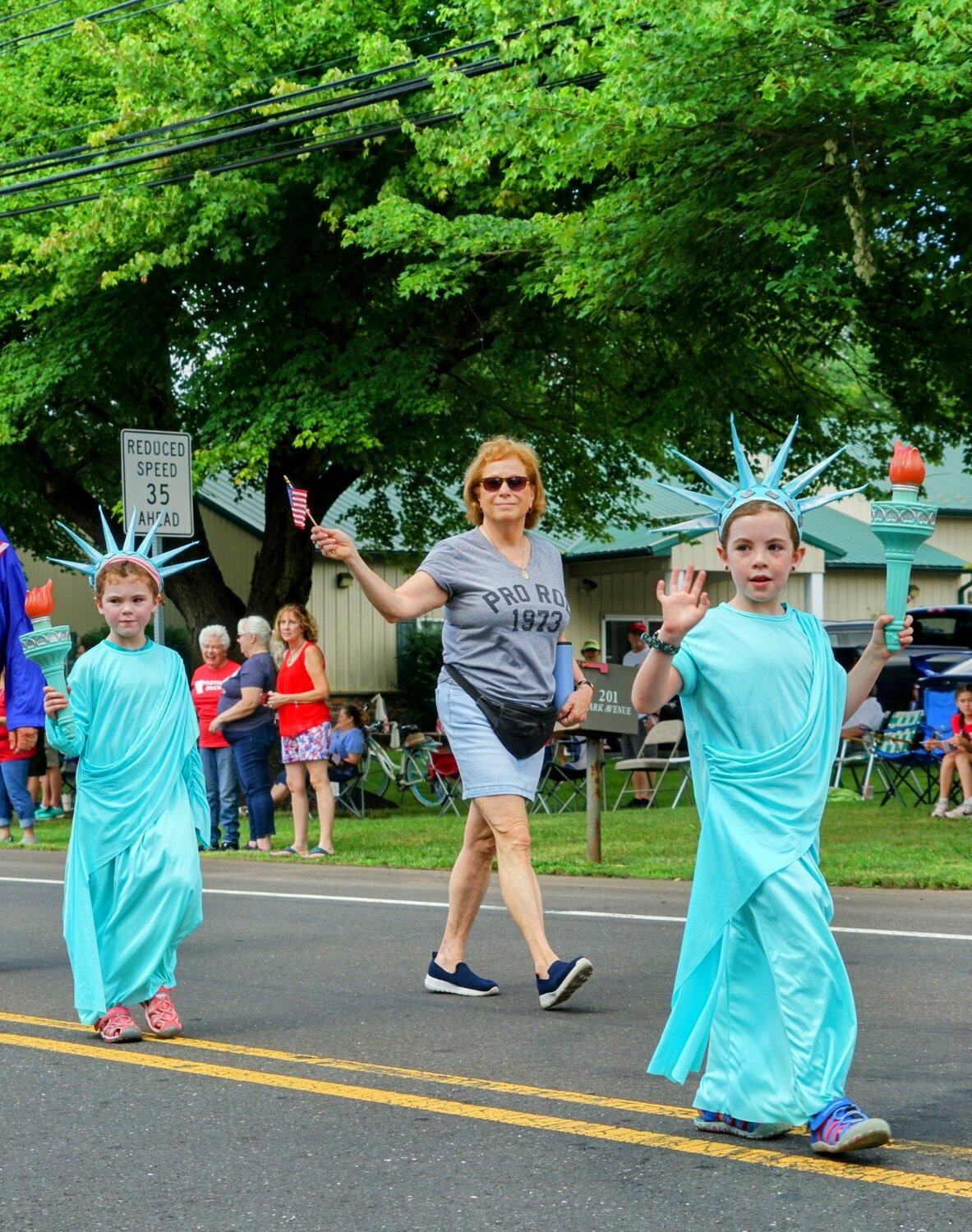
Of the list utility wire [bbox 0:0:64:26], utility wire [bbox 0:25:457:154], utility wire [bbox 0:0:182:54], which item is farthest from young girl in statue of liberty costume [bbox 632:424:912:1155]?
utility wire [bbox 0:0:64:26]

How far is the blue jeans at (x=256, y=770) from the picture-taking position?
15.2 m

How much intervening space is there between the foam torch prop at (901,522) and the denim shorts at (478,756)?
8.13 ft

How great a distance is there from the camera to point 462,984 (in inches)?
293

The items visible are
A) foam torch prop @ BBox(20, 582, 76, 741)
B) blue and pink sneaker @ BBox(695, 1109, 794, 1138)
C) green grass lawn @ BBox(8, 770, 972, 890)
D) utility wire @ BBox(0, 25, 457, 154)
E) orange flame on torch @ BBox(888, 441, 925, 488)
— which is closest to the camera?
orange flame on torch @ BBox(888, 441, 925, 488)

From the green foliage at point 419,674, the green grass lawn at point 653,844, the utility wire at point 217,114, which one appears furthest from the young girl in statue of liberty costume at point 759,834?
the green foliage at point 419,674

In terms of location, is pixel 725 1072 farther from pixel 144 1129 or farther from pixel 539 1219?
pixel 144 1129

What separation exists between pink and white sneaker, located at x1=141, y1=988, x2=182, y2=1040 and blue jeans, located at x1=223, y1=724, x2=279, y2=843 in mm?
8427

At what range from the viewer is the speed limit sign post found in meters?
14.3

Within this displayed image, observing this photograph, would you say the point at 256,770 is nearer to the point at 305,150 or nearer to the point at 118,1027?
the point at 305,150

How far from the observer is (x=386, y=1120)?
5.25m

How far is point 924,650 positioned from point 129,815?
60.8ft

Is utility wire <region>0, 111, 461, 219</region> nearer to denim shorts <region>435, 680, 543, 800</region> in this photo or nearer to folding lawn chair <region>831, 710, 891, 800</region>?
folding lawn chair <region>831, 710, 891, 800</region>

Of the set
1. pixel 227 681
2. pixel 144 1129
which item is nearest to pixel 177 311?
pixel 227 681

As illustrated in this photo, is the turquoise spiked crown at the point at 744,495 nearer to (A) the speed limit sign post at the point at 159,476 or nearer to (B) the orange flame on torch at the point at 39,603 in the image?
(B) the orange flame on torch at the point at 39,603
